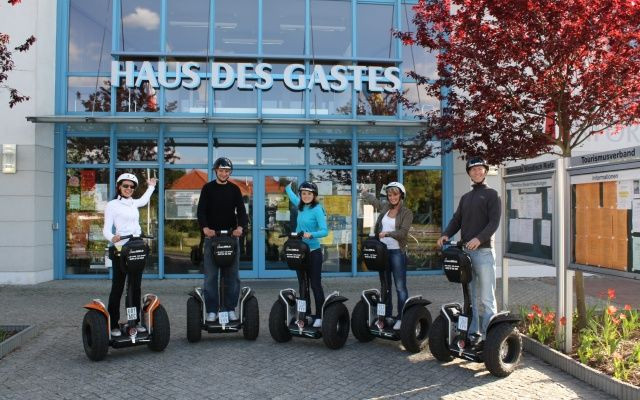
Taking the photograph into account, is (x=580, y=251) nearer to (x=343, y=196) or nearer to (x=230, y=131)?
(x=343, y=196)

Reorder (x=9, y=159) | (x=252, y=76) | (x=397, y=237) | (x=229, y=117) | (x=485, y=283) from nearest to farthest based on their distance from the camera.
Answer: (x=485, y=283) → (x=397, y=237) → (x=9, y=159) → (x=229, y=117) → (x=252, y=76)

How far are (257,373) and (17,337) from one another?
2.84 m

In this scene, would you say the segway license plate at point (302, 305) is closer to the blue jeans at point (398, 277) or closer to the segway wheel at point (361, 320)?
the segway wheel at point (361, 320)

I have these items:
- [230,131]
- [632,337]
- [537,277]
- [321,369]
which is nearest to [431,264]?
[537,277]

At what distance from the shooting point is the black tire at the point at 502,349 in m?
4.72

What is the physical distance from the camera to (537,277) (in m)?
11.1

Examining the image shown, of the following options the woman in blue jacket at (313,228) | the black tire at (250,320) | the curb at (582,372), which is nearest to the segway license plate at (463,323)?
the curb at (582,372)

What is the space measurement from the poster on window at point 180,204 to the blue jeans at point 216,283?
5.04 metres

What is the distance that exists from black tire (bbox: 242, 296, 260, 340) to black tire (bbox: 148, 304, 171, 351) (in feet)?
2.83

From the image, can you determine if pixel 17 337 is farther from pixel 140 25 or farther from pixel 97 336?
pixel 140 25

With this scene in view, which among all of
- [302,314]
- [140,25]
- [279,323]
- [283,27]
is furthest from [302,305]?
[140,25]

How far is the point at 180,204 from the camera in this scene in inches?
432

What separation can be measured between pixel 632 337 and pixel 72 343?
5922 millimetres

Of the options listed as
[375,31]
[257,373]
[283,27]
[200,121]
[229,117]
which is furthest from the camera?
[375,31]
